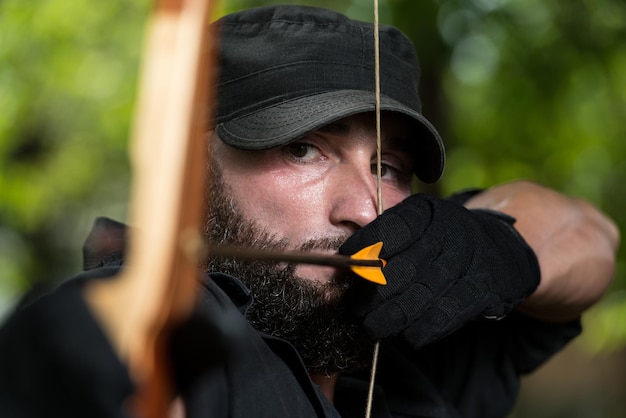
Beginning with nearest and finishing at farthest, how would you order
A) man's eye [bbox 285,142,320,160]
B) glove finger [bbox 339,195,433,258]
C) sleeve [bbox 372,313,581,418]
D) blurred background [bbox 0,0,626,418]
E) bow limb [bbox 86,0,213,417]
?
bow limb [bbox 86,0,213,417], glove finger [bbox 339,195,433,258], man's eye [bbox 285,142,320,160], sleeve [bbox 372,313,581,418], blurred background [bbox 0,0,626,418]

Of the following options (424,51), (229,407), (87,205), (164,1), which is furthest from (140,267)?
(87,205)

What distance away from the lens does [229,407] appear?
890 millimetres

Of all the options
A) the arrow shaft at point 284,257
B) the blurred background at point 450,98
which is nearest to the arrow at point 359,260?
the arrow shaft at point 284,257

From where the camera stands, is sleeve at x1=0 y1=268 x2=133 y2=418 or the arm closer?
sleeve at x1=0 y1=268 x2=133 y2=418

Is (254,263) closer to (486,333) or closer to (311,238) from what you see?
(311,238)

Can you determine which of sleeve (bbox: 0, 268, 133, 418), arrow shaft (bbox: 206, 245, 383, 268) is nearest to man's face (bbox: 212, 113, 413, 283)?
arrow shaft (bbox: 206, 245, 383, 268)

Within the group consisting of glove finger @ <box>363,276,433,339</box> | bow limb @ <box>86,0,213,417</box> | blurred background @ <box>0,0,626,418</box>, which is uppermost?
bow limb @ <box>86,0,213,417</box>

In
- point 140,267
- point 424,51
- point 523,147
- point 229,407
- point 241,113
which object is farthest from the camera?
point 523,147

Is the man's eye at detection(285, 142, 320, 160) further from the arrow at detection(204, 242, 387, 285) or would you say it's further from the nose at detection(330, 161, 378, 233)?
the arrow at detection(204, 242, 387, 285)

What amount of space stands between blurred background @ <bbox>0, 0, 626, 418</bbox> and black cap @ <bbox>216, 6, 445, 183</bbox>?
1.44 meters

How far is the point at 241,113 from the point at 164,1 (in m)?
0.70

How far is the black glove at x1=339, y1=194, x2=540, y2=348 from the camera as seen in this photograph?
1171 mm

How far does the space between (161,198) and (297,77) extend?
764 mm

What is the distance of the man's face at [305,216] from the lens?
1215 mm
